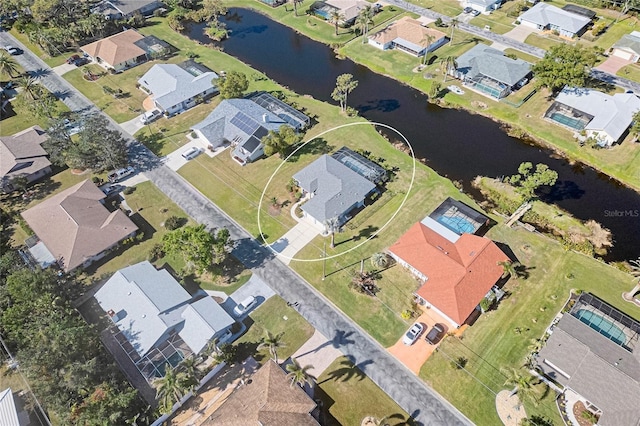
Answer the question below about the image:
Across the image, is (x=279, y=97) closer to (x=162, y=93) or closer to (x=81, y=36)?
(x=162, y=93)

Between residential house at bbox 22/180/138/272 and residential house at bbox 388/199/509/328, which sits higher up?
residential house at bbox 388/199/509/328

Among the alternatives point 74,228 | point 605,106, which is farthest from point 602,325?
point 74,228

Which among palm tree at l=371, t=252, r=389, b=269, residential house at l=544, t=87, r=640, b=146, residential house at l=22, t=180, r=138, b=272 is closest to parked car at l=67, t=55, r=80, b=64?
residential house at l=22, t=180, r=138, b=272

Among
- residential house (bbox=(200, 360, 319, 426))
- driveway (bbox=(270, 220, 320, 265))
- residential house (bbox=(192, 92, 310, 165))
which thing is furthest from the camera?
residential house (bbox=(192, 92, 310, 165))

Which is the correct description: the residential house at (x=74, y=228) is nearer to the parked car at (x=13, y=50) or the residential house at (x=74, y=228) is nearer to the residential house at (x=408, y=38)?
the parked car at (x=13, y=50)

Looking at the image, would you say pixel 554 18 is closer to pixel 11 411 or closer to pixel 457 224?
pixel 457 224

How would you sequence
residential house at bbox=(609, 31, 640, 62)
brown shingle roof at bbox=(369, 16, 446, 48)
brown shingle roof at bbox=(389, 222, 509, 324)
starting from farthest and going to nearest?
brown shingle roof at bbox=(369, 16, 446, 48), residential house at bbox=(609, 31, 640, 62), brown shingle roof at bbox=(389, 222, 509, 324)

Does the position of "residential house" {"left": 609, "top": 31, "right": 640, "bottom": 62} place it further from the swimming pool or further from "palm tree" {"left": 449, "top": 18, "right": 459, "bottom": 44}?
the swimming pool
